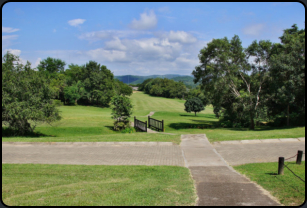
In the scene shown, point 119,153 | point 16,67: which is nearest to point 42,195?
point 119,153

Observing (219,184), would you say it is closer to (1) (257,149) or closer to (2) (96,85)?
(1) (257,149)

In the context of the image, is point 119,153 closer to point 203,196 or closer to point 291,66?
point 203,196

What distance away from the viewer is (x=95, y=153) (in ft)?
37.1

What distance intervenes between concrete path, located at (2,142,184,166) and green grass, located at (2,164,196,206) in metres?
1.00

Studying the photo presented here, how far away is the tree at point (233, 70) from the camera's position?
2236 centimetres

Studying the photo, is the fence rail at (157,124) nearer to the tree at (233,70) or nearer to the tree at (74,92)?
the tree at (233,70)

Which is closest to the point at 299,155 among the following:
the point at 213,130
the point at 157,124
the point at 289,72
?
the point at 289,72

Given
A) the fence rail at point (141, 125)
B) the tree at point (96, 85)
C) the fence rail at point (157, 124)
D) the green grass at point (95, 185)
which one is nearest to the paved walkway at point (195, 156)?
the green grass at point (95, 185)

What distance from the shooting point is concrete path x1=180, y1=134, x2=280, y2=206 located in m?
5.20

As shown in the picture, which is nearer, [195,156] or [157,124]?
[195,156]

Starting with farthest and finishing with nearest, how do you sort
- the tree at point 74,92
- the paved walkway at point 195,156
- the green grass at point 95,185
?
the tree at point 74,92, the paved walkway at point 195,156, the green grass at point 95,185

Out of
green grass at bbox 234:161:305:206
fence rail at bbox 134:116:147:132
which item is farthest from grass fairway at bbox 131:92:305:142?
green grass at bbox 234:161:305:206

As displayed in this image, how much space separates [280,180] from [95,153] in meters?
7.89

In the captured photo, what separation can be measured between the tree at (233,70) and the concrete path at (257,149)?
982 cm
